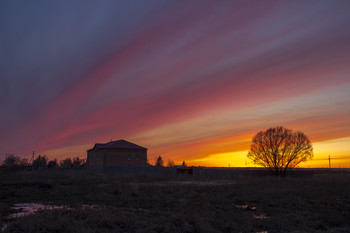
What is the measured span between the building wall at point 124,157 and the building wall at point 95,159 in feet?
6.26

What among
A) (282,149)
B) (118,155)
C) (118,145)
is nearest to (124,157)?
(118,155)

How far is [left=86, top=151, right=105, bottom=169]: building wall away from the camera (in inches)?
2653

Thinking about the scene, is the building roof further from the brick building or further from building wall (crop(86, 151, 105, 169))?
building wall (crop(86, 151, 105, 169))

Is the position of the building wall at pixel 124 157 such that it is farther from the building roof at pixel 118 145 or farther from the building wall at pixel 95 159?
the building wall at pixel 95 159

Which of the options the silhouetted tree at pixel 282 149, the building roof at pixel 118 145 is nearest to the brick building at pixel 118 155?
the building roof at pixel 118 145

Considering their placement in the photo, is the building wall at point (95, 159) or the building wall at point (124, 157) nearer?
the building wall at point (124, 157)

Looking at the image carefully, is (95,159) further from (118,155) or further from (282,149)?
(282,149)

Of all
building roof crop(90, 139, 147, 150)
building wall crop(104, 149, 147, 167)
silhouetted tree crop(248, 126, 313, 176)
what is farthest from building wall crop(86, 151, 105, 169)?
silhouetted tree crop(248, 126, 313, 176)

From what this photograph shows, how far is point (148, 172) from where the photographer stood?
54.3m

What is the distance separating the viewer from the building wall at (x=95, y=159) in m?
67.4

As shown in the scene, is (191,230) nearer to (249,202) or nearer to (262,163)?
(249,202)

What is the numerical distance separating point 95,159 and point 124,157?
8426 mm

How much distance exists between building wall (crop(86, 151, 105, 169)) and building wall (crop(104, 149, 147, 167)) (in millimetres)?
1909

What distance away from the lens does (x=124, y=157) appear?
67.4 metres
